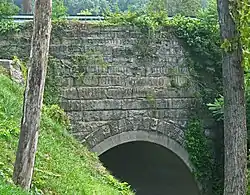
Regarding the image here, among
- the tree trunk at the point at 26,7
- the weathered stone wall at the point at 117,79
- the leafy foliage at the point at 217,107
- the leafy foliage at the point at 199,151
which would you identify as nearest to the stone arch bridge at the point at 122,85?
the weathered stone wall at the point at 117,79

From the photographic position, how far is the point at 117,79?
11625 mm

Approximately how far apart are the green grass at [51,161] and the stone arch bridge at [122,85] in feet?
5.17

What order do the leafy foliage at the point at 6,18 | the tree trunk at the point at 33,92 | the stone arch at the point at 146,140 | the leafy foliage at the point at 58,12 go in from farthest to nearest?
the leafy foliage at the point at 58,12 → the stone arch at the point at 146,140 → the leafy foliage at the point at 6,18 → the tree trunk at the point at 33,92

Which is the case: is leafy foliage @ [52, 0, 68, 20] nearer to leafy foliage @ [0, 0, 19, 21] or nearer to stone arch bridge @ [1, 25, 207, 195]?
stone arch bridge @ [1, 25, 207, 195]

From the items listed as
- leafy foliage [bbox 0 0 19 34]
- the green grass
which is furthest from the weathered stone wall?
the green grass

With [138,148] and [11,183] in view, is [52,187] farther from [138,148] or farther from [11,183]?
[138,148]

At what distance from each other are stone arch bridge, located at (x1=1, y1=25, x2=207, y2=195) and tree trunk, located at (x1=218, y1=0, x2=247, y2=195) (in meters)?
3.28

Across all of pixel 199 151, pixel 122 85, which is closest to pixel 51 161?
Answer: pixel 122 85

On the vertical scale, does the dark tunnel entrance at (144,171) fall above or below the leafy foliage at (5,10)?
below

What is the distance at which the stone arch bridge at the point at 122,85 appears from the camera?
37.5 ft

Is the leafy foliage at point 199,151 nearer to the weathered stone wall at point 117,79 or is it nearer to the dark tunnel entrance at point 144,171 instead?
the weathered stone wall at point 117,79

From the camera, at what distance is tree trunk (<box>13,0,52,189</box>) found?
511cm

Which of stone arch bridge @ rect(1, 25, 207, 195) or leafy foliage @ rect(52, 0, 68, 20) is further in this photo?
leafy foliage @ rect(52, 0, 68, 20)

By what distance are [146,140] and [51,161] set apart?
5.22 meters
